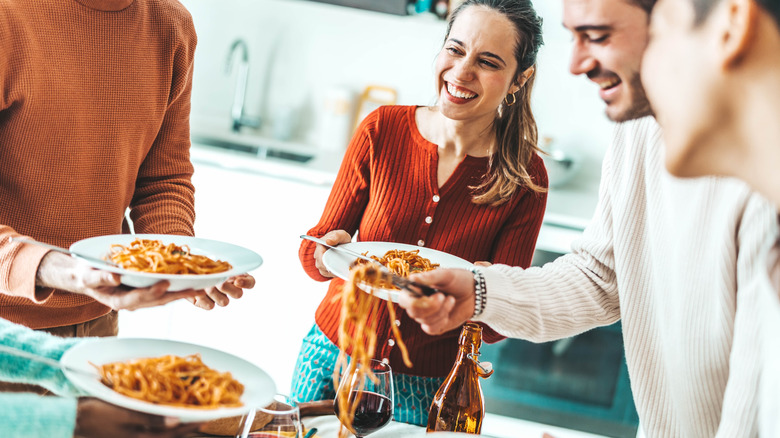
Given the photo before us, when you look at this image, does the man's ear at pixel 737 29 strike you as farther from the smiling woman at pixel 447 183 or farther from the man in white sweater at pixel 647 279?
the smiling woman at pixel 447 183

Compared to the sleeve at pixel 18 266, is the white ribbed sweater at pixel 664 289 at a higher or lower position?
higher

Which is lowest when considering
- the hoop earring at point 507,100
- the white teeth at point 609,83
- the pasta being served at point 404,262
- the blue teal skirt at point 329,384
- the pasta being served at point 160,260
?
the blue teal skirt at point 329,384

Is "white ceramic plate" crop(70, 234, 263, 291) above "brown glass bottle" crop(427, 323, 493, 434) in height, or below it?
above

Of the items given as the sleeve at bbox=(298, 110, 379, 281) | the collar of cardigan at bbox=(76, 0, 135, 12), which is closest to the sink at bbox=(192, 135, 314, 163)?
the sleeve at bbox=(298, 110, 379, 281)

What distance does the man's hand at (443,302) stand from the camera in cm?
123

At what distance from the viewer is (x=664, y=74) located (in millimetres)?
971

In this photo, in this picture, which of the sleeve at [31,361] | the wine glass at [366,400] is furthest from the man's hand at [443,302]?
the sleeve at [31,361]

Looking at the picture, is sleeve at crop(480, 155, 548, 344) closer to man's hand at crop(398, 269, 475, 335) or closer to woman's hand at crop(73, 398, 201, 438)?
man's hand at crop(398, 269, 475, 335)

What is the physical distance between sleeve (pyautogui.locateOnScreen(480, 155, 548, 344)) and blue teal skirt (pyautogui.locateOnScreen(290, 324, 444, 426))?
0.24m

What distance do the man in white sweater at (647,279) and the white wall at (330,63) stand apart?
2494 mm

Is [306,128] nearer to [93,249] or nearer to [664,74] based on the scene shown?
[93,249]

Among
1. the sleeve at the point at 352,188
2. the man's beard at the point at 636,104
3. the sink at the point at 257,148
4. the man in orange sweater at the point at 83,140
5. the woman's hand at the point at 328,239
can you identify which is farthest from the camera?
the sink at the point at 257,148

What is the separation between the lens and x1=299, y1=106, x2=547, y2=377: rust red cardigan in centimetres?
190

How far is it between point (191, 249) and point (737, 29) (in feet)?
3.64
